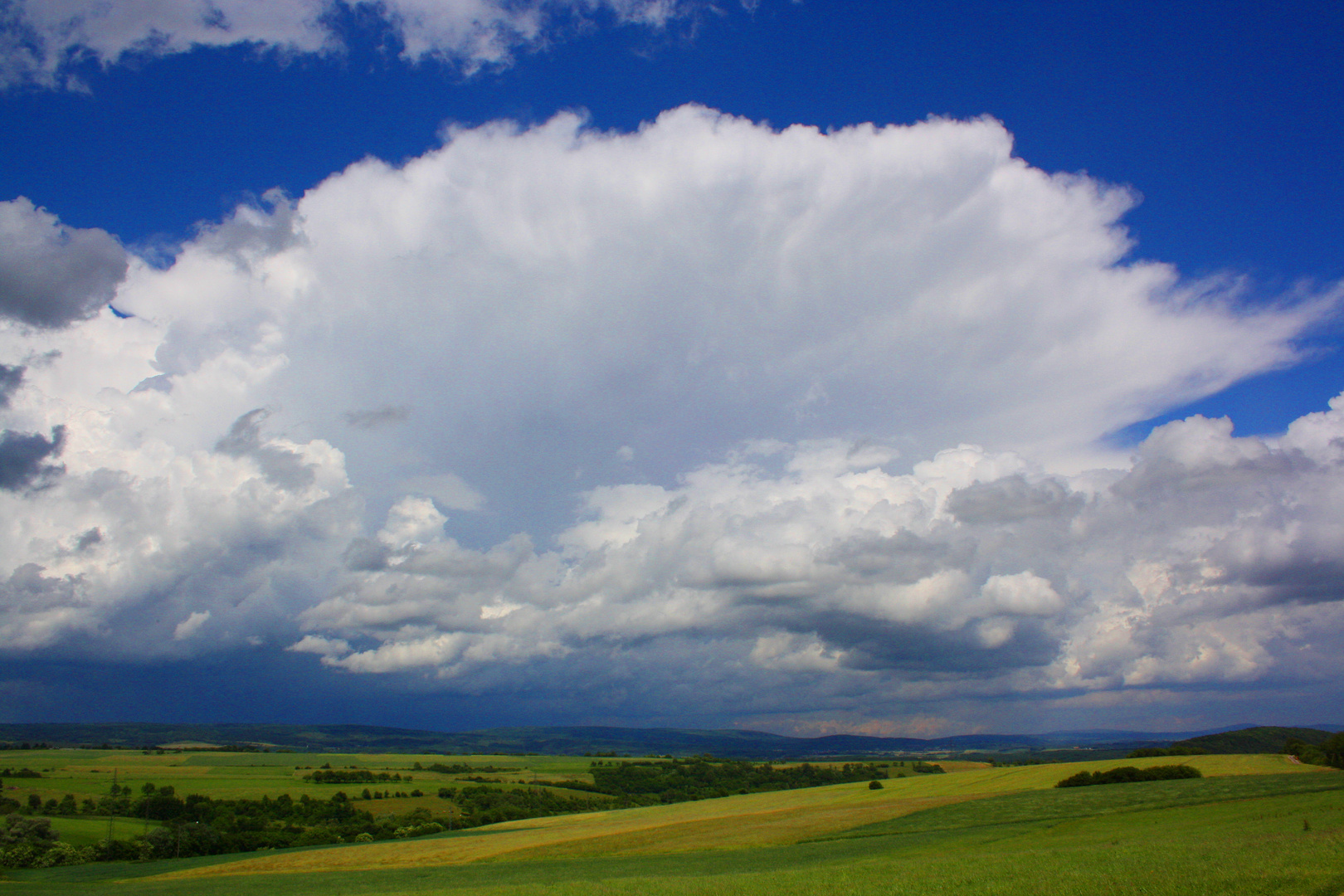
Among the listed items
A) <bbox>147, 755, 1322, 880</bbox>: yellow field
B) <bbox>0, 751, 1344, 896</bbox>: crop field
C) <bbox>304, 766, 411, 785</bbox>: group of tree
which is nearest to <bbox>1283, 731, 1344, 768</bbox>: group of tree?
<bbox>147, 755, 1322, 880</bbox>: yellow field

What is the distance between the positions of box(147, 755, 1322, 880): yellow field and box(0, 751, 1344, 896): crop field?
0.36 m

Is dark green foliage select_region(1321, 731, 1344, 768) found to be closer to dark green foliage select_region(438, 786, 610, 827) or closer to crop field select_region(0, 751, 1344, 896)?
crop field select_region(0, 751, 1344, 896)

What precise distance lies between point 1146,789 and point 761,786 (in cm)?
11675

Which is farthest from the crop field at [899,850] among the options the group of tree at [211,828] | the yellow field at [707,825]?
the group of tree at [211,828]

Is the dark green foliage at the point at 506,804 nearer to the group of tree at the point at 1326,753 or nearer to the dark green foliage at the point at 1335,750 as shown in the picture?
the group of tree at the point at 1326,753

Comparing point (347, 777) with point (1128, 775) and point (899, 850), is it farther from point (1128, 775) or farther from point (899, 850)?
point (899, 850)

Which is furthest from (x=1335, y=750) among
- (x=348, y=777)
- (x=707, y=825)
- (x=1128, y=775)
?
(x=348, y=777)

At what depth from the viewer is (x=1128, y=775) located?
260ft

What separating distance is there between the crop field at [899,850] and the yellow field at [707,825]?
1.19 ft

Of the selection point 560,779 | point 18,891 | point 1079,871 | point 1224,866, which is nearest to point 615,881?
point 1079,871

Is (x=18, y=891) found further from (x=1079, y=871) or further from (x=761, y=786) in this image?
(x=761, y=786)

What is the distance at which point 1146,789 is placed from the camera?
205 ft

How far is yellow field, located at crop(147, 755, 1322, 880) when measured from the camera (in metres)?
59.7

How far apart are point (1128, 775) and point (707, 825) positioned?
48.4 meters
